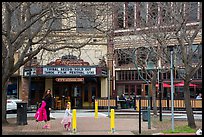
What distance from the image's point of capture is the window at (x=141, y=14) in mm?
21312

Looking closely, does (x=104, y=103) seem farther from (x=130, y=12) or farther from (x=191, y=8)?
(x=191, y=8)

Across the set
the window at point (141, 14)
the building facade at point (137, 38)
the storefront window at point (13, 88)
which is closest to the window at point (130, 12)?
the building facade at point (137, 38)

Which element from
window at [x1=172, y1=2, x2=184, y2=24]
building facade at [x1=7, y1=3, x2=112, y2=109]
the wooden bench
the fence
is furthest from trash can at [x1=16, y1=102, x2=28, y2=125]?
building facade at [x1=7, y1=3, x2=112, y2=109]

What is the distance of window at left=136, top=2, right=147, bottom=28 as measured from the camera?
21.3 m

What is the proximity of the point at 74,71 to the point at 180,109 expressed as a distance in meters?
9.67

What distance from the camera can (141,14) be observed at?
74.1ft

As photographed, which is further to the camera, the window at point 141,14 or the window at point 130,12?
the window at point 130,12

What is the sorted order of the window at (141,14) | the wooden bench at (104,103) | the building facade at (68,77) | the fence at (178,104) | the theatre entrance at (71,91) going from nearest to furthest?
the window at (141,14)
the fence at (178,104)
the wooden bench at (104,103)
the building facade at (68,77)
the theatre entrance at (71,91)

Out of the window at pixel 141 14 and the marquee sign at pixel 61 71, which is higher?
the window at pixel 141 14

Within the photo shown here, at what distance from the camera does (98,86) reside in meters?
36.7

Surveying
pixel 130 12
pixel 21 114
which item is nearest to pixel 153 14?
pixel 130 12

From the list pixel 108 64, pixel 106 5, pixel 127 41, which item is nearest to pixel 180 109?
pixel 127 41

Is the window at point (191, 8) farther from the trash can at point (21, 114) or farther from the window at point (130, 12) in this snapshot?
the trash can at point (21, 114)

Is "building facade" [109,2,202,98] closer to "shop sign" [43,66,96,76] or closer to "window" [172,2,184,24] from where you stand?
"window" [172,2,184,24]
